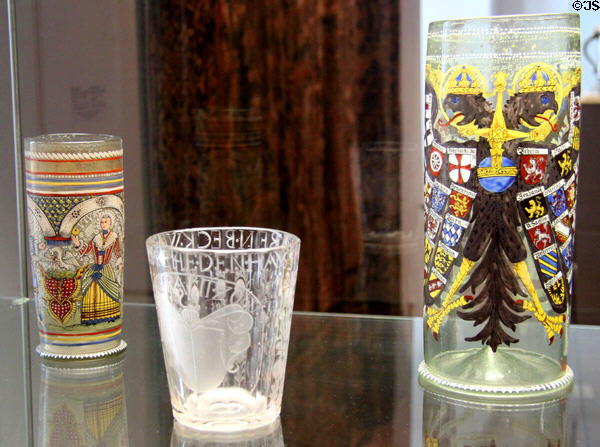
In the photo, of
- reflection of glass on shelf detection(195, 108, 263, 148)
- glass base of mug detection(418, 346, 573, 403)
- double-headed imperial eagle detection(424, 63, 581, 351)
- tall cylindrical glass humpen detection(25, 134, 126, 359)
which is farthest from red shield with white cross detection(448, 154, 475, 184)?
reflection of glass on shelf detection(195, 108, 263, 148)

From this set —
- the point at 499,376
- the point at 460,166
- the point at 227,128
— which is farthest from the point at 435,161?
the point at 227,128

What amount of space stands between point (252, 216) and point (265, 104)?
0.14 meters

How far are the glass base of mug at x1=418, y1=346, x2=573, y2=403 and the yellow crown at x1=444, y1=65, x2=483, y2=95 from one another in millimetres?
212

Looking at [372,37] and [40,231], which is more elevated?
[372,37]

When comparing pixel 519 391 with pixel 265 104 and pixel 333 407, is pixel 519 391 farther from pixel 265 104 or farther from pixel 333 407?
pixel 265 104

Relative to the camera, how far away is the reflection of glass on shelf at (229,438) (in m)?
0.68

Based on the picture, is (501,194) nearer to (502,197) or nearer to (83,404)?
(502,197)

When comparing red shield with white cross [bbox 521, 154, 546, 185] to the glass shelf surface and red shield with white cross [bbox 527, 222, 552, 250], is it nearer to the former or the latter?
red shield with white cross [bbox 527, 222, 552, 250]

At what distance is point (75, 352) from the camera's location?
86 cm

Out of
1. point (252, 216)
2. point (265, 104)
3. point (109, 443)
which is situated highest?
point (265, 104)

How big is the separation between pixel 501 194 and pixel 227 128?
472 mm

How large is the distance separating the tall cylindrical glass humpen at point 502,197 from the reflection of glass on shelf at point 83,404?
26 cm

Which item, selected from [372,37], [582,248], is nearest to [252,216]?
[372,37]

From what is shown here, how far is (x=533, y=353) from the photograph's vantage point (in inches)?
30.4
